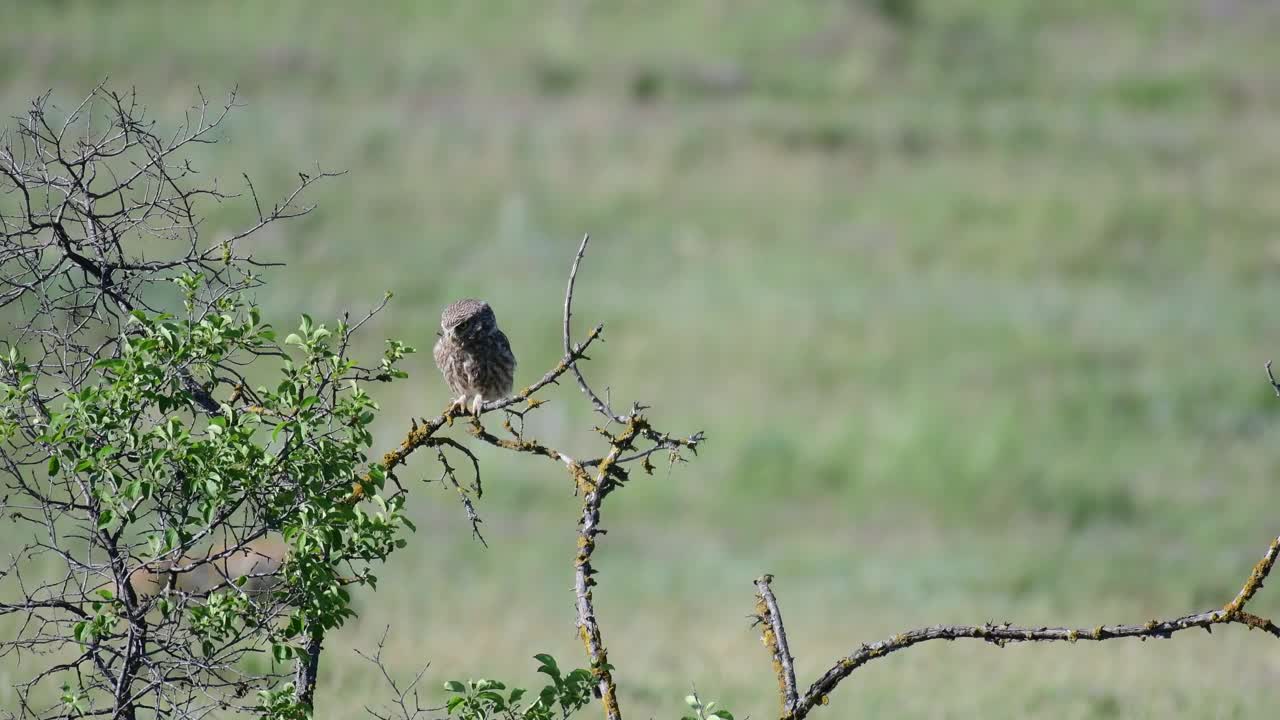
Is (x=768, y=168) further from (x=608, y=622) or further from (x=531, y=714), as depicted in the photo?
(x=531, y=714)

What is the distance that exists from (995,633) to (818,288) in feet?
76.9

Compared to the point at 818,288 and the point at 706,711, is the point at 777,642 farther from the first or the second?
the point at 818,288

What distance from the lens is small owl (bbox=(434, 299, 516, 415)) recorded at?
25.7 ft

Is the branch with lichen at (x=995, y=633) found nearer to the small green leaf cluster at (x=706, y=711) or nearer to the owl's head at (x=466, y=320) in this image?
the small green leaf cluster at (x=706, y=711)

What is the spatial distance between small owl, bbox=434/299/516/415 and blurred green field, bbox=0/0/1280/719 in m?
1.67

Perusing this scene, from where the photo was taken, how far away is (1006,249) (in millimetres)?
Answer: 30484

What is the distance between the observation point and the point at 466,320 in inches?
307

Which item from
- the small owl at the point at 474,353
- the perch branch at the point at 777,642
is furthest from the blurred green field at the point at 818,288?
the perch branch at the point at 777,642

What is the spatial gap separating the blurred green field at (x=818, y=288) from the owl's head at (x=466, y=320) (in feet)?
6.13

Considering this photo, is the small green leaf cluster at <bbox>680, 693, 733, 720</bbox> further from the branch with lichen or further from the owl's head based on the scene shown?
the owl's head

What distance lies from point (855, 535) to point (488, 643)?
9948 mm

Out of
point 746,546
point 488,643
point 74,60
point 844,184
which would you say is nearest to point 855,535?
point 746,546

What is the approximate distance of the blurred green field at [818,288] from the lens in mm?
15938

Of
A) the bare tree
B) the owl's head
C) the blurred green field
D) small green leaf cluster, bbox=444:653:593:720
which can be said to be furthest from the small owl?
small green leaf cluster, bbox=444:653:593:720
